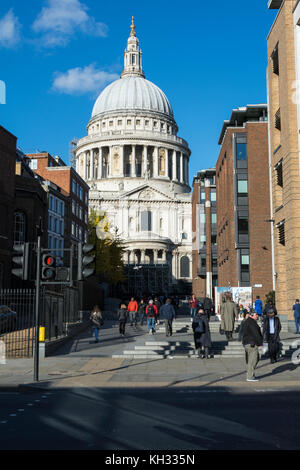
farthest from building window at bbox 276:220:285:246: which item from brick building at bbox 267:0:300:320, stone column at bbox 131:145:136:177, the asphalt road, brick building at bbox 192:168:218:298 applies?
stone column at bbox 131:145:136:177

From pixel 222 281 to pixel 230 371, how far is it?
4185cm

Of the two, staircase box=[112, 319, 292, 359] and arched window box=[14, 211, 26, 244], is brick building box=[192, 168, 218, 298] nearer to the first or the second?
arched window box=[14, 211, 26, 244]

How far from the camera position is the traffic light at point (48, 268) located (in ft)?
47.1

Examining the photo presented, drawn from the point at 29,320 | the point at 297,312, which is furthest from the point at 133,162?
the point at 29,320

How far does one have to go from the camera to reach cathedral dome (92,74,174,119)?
137 metres

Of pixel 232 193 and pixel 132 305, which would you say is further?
pixel 232 193

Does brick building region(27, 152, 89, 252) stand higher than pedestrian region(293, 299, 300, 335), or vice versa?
brick building region(27, 152, 89, 252)

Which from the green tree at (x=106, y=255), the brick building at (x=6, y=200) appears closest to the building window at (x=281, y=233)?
the brick building at (x=6, y=200)

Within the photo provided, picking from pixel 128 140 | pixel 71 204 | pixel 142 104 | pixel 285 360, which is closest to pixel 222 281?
pixel 71 204

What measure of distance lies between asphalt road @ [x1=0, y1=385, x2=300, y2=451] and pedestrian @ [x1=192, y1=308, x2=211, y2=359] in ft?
20.6

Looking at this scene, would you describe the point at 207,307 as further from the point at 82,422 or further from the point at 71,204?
the point at 71,204

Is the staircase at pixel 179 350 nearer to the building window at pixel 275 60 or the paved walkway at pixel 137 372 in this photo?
the paved walkway at pixel 137 372

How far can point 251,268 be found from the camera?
4722 cm

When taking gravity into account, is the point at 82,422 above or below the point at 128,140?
below
